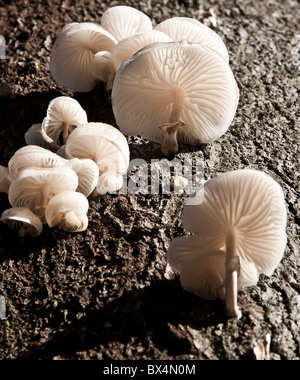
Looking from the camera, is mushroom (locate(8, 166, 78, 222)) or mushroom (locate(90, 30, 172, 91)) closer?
mushroom (locate(8, 166, 78, 222))

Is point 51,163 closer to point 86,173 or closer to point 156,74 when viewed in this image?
point 86,173

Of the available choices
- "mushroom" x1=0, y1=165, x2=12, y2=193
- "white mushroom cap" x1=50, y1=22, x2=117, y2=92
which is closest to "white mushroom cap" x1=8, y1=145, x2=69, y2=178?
"mushroom" x1=0, y1=165, x2=12, y2=193

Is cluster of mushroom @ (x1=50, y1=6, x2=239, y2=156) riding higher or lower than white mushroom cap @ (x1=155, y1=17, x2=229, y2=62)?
lower

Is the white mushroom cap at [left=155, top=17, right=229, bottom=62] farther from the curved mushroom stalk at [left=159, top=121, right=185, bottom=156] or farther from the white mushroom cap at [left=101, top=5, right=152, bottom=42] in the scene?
the curved mushroom stalk at [left=159, top=121, right=185, bottom=156]

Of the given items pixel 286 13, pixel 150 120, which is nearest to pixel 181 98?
pixel 150 120

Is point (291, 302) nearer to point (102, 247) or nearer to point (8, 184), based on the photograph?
point (102, 247)

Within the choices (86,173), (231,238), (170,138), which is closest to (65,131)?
(86,173)
